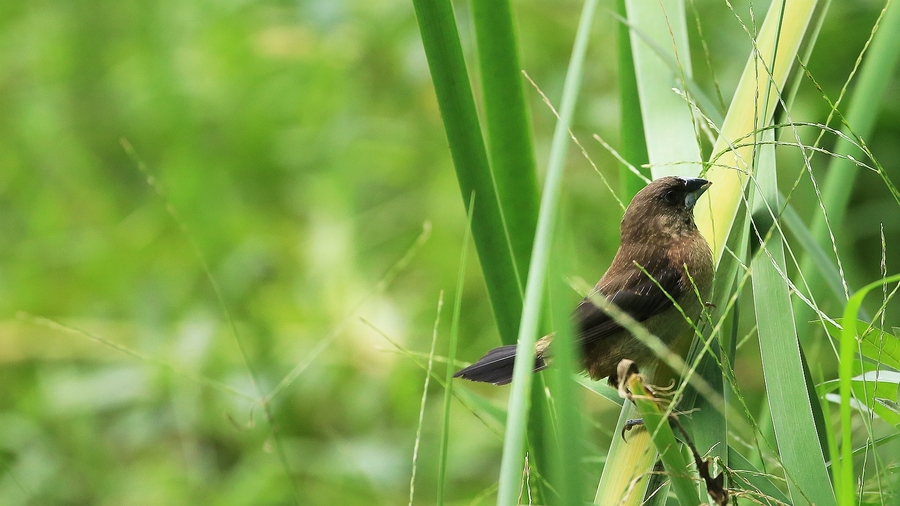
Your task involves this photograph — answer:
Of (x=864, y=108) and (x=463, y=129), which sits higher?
(x=463, y=129)

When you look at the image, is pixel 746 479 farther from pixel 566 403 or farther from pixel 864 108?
pixel 864 108

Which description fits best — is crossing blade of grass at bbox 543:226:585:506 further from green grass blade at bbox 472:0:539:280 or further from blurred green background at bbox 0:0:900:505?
blurred green background at bbox 0:0:900:505

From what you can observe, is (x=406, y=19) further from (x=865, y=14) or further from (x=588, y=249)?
(x=865, y=14)

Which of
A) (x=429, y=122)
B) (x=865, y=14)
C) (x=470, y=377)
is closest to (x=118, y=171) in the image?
(x=429, y=122)

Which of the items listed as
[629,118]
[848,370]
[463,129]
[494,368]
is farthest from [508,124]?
[848,370]

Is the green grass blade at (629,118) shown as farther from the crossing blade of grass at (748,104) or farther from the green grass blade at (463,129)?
the green grass blade at (463,129)

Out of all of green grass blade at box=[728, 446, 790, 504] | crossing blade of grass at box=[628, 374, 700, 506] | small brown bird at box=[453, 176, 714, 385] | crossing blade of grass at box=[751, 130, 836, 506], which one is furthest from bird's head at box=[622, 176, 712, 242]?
crossing blade of grass at box=[628, 374, 700, 506]
